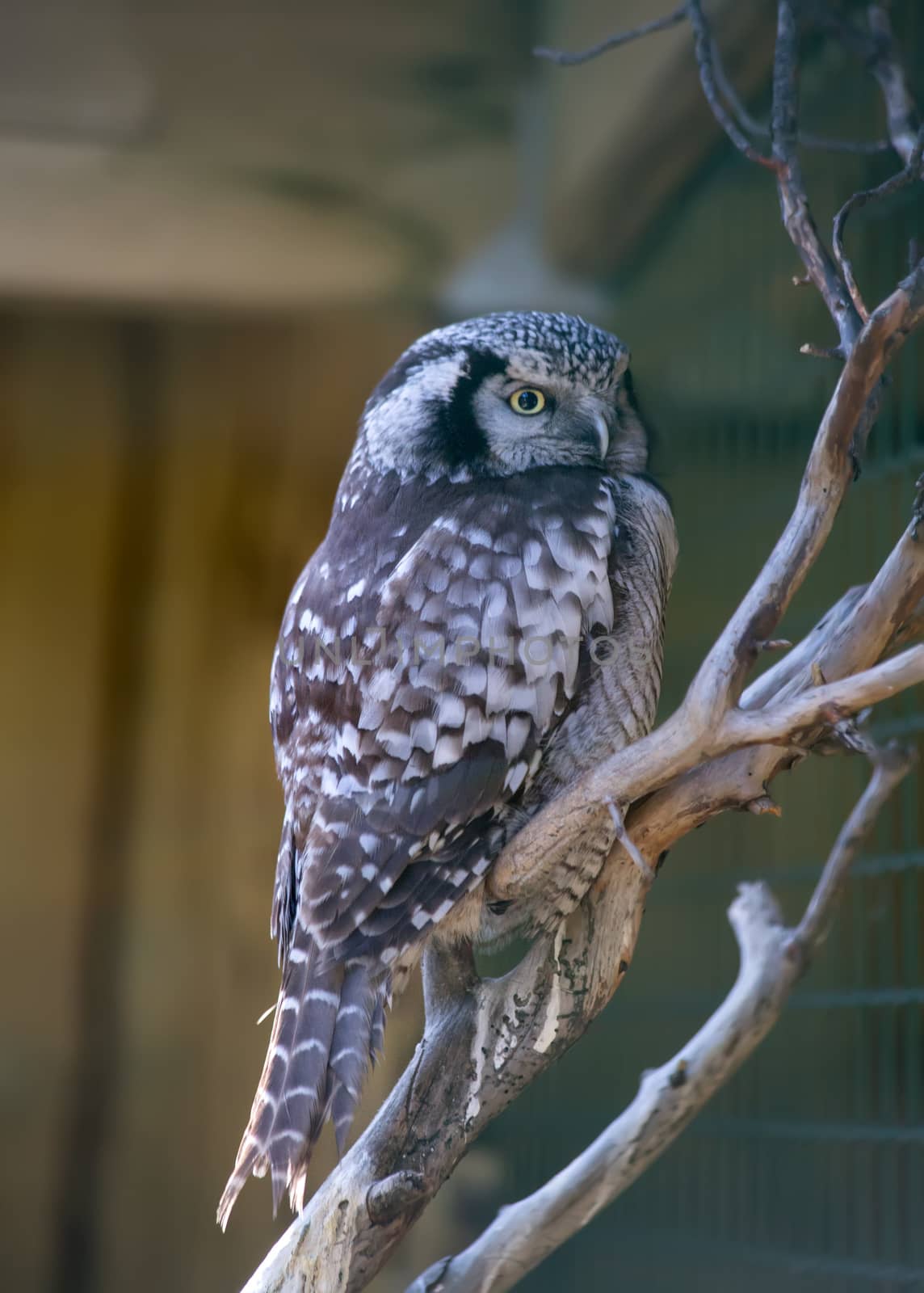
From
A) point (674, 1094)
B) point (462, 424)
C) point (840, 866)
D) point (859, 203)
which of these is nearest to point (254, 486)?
point (462, 424)

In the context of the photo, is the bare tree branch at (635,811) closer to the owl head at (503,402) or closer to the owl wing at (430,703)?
the owl wing at (430,703)

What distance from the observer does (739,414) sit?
2.63m

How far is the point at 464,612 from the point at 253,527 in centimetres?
183

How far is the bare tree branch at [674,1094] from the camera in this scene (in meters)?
1.39

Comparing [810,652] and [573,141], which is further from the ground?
[573,141]

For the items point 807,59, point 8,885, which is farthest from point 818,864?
point 8,885

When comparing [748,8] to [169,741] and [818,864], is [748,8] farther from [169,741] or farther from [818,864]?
[169,741]

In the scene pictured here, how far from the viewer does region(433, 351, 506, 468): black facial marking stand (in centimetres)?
147

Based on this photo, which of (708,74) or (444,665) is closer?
(444,665)

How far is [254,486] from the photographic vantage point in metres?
3.09

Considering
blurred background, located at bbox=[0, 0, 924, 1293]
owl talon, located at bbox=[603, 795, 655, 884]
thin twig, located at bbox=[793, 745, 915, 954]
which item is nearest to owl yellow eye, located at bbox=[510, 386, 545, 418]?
owl talon, located at bbox=[603, 795, 655, 884]

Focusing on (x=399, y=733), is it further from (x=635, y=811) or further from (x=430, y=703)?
(x=635, y=811)

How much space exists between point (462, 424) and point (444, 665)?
32cm

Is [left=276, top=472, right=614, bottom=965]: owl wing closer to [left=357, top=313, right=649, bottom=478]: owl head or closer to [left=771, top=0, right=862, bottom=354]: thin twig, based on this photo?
[left=357, top=313, right=649, bottom=478]: owl head
